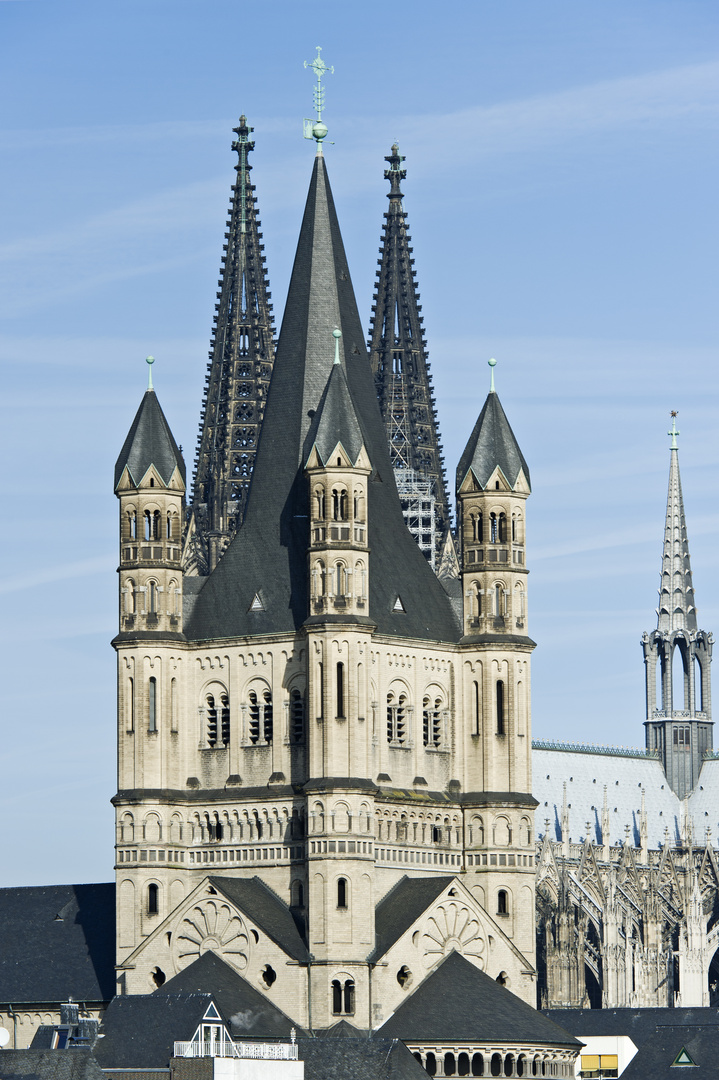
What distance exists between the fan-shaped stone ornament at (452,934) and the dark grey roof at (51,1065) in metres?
14.1

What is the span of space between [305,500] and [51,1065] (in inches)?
976

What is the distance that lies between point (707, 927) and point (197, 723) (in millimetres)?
72876

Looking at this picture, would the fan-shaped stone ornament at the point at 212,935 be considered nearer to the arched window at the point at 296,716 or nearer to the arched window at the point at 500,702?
the arched window at the point at 296,716

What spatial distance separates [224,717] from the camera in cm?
11656

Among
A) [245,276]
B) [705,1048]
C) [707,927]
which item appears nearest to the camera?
[705,1048]

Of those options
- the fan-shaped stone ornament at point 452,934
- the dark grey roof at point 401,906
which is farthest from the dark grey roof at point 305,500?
the fan-shaped stone ornament at point 452,934

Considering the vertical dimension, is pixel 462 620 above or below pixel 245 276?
A: below

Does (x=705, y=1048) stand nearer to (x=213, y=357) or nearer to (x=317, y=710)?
(x=317, y=710)

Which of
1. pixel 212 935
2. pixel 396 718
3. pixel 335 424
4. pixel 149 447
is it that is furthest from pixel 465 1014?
pixel 149 447

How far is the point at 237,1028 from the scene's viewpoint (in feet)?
352

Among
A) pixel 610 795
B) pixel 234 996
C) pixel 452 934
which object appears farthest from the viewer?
pixel 610 795

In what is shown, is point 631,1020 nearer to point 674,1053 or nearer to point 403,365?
point 674,1053

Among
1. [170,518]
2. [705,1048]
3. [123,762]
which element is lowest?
[705,1048]

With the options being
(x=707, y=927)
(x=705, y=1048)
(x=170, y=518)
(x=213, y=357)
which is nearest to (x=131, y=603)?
(x=170, y=518)
